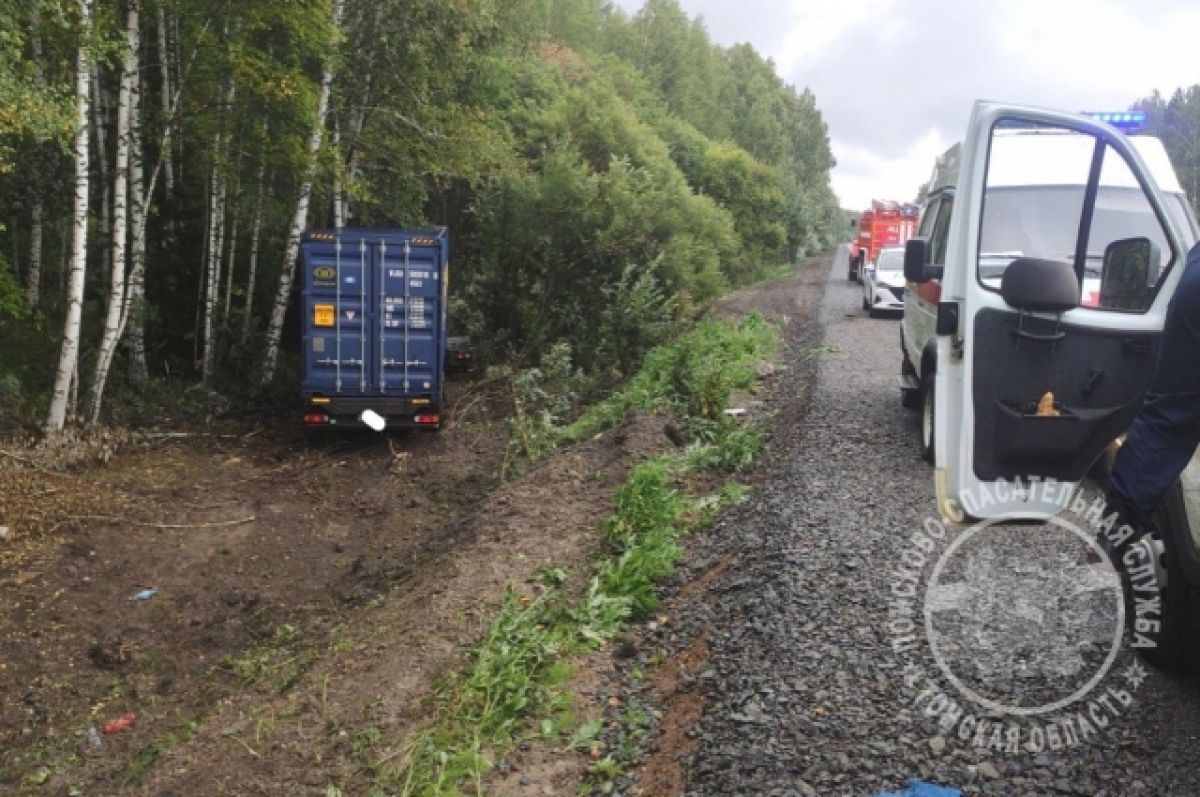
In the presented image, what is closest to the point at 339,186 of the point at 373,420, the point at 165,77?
the point at 165,77

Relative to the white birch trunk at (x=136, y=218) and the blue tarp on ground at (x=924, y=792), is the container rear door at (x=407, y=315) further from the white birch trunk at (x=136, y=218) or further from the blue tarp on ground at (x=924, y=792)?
the blue tarp on ground at (x=924, y=792)

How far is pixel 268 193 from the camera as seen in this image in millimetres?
18297

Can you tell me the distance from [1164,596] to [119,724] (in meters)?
6.43

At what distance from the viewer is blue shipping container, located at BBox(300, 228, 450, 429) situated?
44.5ft

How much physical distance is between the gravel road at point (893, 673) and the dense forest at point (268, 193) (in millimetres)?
8490

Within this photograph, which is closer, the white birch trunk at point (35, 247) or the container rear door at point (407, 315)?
the container rear door at point (407, 315)

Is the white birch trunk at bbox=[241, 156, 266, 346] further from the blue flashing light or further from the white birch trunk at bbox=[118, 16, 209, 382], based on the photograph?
the blue flashing light

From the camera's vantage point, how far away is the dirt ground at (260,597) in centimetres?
532

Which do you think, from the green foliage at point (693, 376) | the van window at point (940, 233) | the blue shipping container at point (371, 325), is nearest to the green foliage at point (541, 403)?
the green foliage at point (693, 376)

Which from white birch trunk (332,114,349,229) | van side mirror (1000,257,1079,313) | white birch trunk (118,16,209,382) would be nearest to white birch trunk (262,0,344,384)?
white birch trunk (332,114,349,229)

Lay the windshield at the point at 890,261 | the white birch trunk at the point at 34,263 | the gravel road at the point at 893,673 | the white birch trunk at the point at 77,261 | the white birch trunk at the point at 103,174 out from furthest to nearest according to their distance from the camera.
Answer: the windshield at the point at 890,261
the white birch trunk at the point at 34,263
the white birch trunk at the point at 103,174
the white birch trunk at the point at 77,261
the gravel road at the point at 893,673

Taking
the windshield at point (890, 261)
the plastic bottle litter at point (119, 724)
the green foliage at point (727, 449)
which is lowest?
the plastic bottle litter at point (119, 724)

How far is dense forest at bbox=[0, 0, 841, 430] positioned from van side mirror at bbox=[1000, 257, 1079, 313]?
934cm

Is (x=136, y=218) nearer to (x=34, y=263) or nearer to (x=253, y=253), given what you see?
(x=34, y=263)
